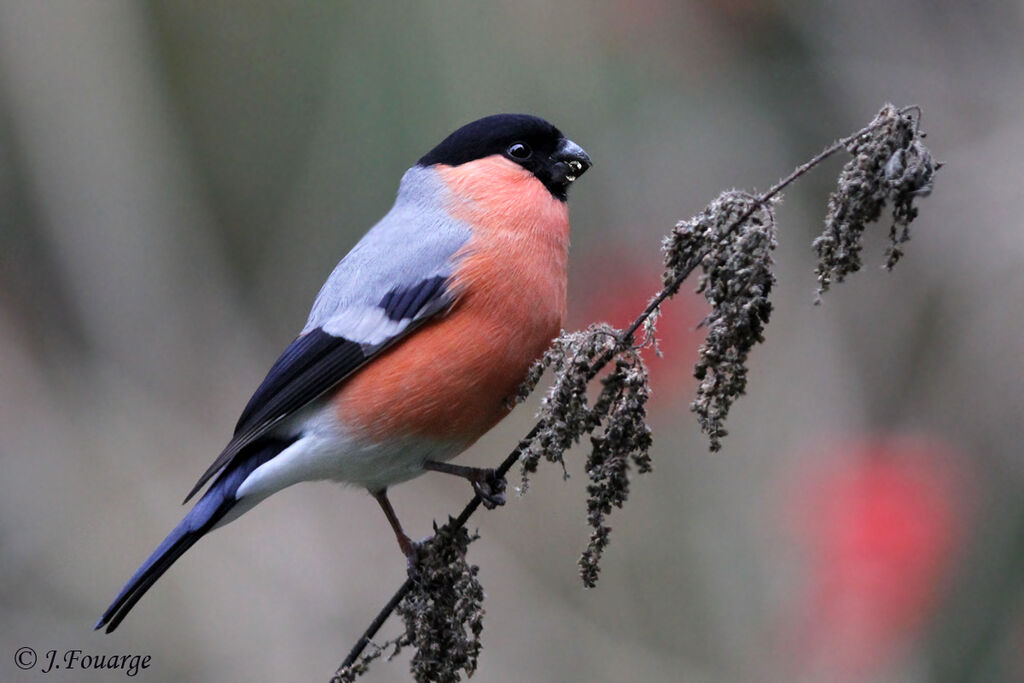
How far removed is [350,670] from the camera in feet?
7.79

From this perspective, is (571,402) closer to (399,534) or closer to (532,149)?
(399,534)

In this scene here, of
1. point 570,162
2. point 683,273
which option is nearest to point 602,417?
point 683,273

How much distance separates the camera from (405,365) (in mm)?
2992

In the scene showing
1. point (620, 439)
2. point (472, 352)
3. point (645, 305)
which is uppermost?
point (645, 305)

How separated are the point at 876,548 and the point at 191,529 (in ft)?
7.65

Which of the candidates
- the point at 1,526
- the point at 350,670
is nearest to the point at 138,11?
the point at 1,526

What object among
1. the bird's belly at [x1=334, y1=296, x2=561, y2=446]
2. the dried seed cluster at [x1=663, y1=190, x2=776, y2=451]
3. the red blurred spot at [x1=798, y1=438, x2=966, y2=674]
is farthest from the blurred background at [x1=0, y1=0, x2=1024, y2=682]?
the dried seed cluster at [x1=663, y1=190, x2=776, y2=451]

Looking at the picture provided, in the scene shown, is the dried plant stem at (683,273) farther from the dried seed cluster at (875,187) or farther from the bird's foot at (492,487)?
the bird's foot at (492,487)

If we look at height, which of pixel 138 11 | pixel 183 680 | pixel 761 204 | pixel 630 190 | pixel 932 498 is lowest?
pixel 183 680

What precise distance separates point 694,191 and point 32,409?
3501 millimetres

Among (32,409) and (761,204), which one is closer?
(761,204)

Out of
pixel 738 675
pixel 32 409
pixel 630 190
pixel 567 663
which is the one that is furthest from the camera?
pixel 32 409

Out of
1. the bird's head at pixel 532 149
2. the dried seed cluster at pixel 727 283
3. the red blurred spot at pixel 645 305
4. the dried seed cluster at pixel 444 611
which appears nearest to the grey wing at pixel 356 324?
the bird's head at pixel 532 149

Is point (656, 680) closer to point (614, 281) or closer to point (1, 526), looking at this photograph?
point (614, 281)
